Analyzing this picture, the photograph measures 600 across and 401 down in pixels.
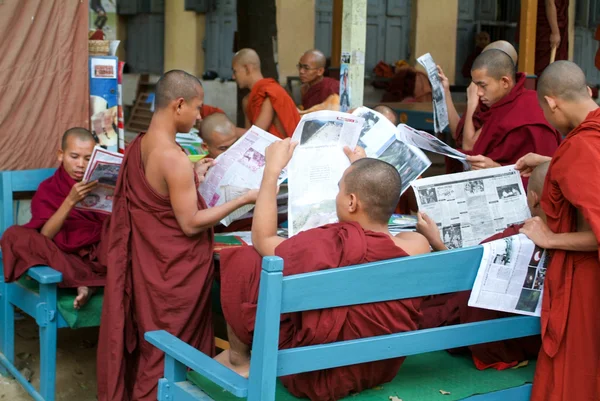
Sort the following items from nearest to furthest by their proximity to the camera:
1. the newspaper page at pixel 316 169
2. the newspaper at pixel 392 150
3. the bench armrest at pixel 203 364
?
the bench armrest at pixel 203 364 < the newspaper page at pixel 316 169 < the newspaper at pixel 392 150

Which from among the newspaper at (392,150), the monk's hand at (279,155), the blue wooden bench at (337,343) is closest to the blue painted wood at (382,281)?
the blue wooden bench at (337,343)

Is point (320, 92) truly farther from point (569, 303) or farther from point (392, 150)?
point (569, 303)

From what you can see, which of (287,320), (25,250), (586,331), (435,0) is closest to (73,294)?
(25,250)

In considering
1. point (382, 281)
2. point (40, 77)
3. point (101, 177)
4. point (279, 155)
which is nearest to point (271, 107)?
point (40, 77)

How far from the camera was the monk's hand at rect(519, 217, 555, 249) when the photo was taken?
2.85 metres

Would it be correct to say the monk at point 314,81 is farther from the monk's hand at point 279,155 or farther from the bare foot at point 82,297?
the monk's hand at point 279,155

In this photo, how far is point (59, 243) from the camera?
4.00m

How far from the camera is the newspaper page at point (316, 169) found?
318 cm

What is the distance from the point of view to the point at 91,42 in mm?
4766

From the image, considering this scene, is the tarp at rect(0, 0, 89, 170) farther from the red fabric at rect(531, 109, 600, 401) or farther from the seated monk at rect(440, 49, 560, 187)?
the red fabric at rect(531, 109, 600, 401)

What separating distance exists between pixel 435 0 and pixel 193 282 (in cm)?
1065

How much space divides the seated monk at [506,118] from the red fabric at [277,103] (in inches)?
61.9

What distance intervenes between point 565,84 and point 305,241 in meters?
1.14

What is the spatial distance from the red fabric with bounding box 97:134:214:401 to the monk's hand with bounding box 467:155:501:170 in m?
1.32
